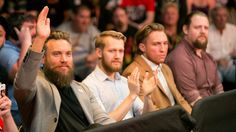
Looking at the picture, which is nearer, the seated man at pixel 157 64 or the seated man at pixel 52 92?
the seated man at pixel 52 92

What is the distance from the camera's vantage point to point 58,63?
454 cm

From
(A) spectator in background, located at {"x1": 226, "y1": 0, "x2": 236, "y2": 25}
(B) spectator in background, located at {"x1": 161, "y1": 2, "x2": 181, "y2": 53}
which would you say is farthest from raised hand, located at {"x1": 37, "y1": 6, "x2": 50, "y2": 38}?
(A) spectator in background, located at {"x1": 226, "y1": 0, "x2": 236, "y2": 25}

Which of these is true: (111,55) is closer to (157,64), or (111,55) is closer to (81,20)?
(157,64)

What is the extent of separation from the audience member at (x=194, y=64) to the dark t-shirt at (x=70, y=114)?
1618mm

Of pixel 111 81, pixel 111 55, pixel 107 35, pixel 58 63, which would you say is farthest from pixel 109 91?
pixel 58 63

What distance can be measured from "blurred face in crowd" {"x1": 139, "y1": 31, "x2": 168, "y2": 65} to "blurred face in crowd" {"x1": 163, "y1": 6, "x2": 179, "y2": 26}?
2.21m

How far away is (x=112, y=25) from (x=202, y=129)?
347cm

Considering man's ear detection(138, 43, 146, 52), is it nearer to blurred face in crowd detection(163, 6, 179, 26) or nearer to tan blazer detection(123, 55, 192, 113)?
tan blazer detection(123, 55, 192, 113)

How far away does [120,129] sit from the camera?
3.88m

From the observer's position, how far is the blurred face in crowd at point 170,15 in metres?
7.87

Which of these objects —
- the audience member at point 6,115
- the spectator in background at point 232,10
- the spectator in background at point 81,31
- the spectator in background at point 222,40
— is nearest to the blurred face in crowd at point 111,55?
the audience member at point 6,115

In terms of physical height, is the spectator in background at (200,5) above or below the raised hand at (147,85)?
above

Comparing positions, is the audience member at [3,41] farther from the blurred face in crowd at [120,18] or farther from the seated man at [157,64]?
the blurred face in crowd at [120,18]

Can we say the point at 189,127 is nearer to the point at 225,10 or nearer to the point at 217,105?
the point at 217,105
